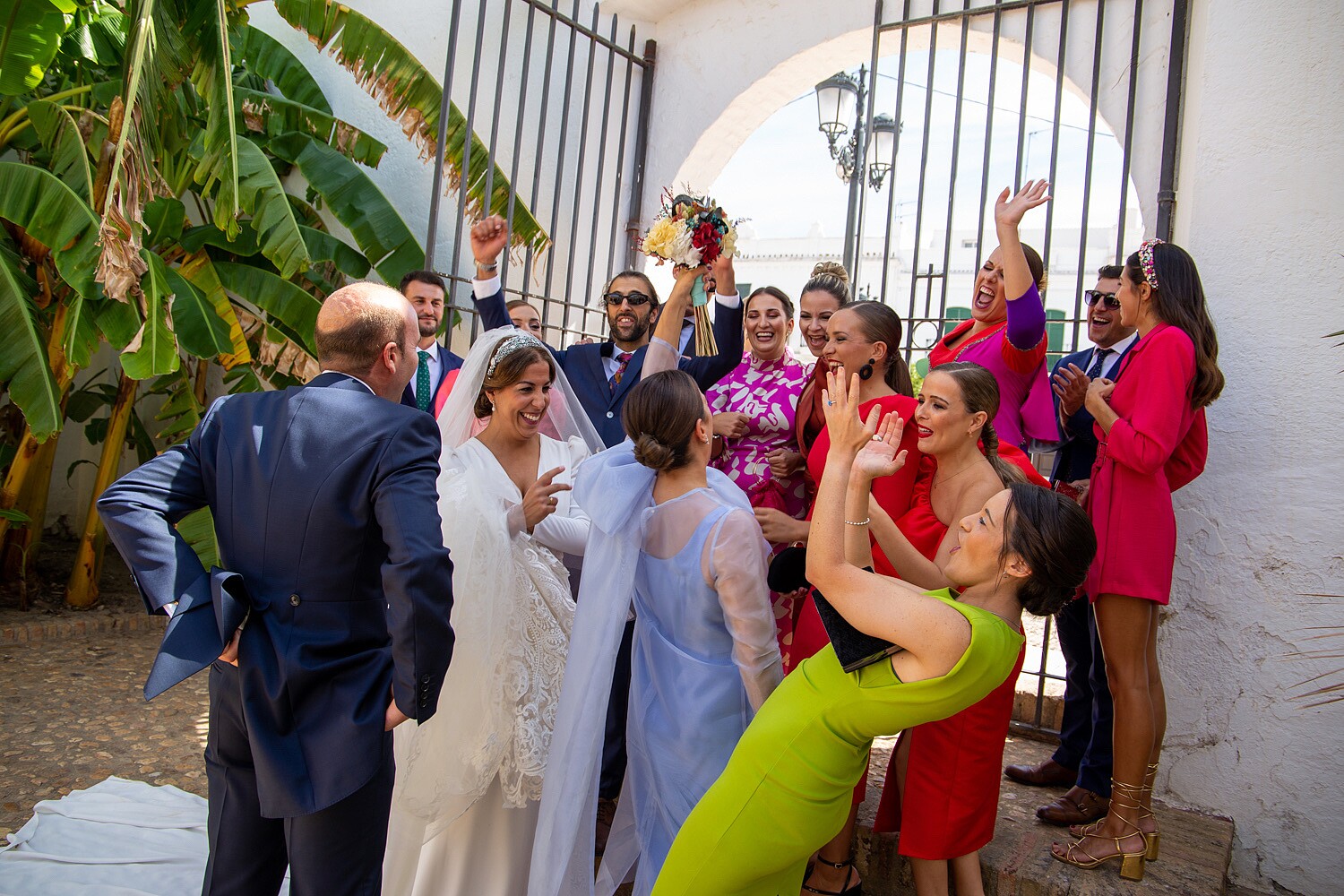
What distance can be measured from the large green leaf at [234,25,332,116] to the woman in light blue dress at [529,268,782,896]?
5.71m

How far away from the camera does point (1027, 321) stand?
3602mm

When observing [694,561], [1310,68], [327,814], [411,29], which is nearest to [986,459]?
[694,561]

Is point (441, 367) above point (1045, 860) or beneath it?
above

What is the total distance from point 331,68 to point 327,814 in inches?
269

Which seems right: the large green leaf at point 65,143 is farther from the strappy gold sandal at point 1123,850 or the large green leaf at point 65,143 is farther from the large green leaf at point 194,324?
the strappy gold sandal at point 1123,850

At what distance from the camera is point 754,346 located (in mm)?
4270

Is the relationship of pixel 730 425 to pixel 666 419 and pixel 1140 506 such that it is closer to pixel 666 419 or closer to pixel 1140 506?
pixel 666 419

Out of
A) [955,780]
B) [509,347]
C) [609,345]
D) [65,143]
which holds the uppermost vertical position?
[65,143]

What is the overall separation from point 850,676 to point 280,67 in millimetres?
6875

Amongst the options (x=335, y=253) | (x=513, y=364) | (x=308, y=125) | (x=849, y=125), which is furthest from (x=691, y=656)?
(x=849, y=125)

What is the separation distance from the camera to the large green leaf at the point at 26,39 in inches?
184

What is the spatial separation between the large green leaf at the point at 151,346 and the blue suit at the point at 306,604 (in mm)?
2957

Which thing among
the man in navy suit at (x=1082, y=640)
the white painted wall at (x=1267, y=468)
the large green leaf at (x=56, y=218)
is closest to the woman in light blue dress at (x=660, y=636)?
the man in navy suit at (x=1082, y=640)

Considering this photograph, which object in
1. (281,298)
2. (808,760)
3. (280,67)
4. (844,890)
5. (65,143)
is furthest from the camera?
(280,67)
